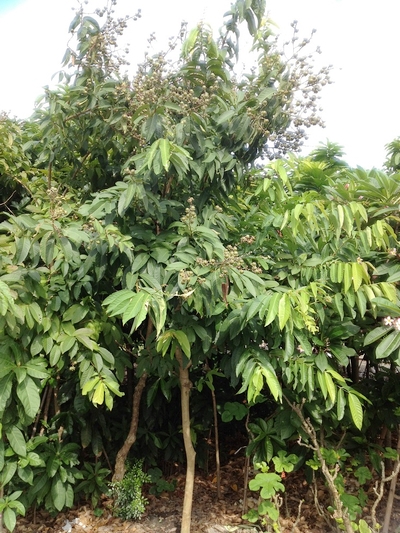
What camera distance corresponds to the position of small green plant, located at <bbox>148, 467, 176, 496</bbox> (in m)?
2.76

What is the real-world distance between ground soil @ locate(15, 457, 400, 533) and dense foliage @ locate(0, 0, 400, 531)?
178 mm

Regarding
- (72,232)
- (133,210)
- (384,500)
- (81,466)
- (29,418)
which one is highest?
(133,210)

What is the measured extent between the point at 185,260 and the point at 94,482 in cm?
158

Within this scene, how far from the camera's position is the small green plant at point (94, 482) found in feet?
8.25

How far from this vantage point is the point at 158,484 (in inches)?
109

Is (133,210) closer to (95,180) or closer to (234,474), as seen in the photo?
(95,180)

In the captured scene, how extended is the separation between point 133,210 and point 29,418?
1063 mm

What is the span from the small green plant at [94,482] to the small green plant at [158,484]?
33 cm

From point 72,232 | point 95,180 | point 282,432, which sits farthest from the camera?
point 95,180

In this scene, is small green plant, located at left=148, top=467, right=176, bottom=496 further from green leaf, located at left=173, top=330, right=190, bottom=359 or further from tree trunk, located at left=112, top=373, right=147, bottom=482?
green leaf, located at left=173, top=330, right=190, bottom=359

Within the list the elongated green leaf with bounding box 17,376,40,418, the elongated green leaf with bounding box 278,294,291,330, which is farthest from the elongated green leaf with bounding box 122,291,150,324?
the elongated green leaf with bounding box 17,376,40,418

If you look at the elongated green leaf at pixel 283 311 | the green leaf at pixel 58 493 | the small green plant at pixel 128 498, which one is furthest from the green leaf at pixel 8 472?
the elongated green leaf at pixel 283 311

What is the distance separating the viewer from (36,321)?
1925mm

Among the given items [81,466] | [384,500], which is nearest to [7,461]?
[81,466]
